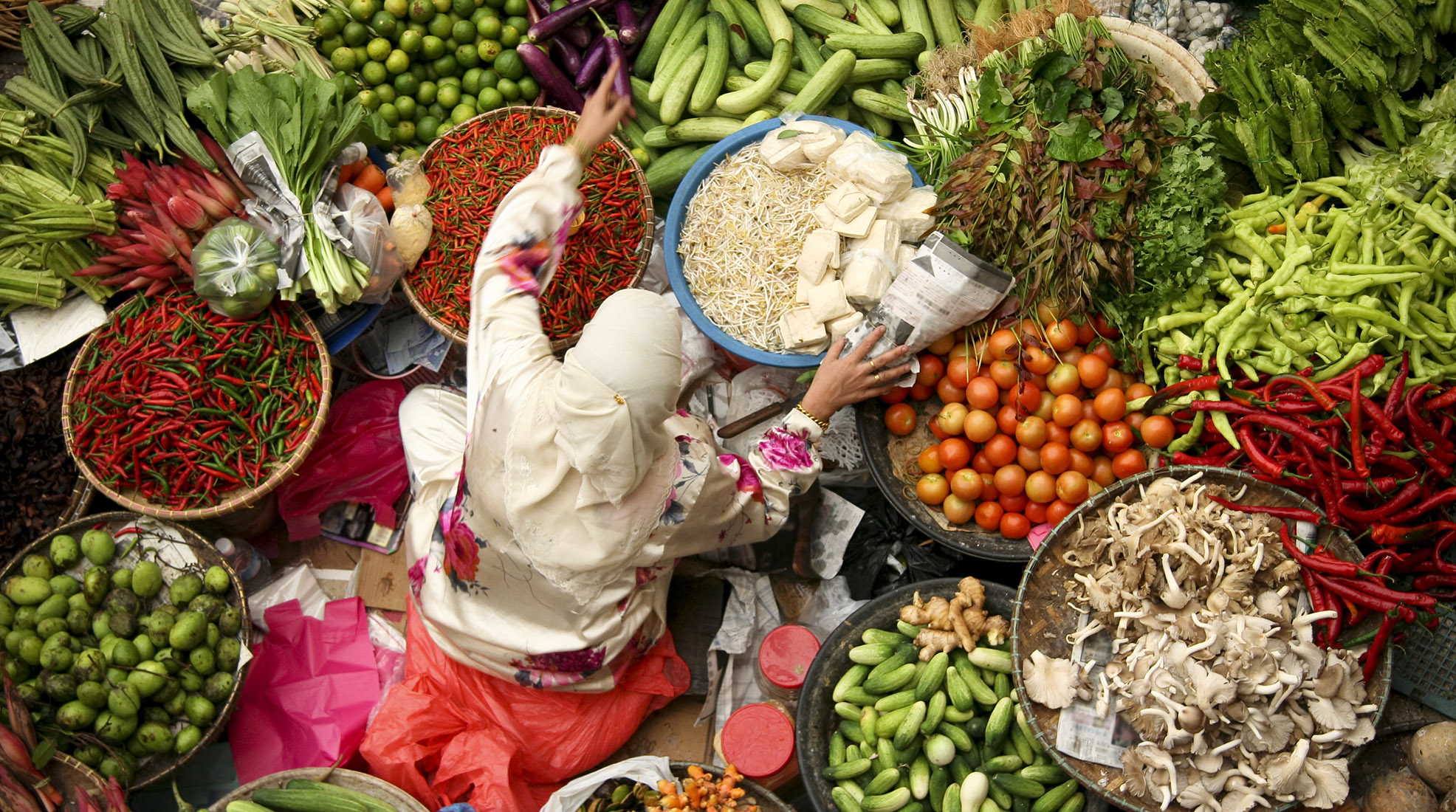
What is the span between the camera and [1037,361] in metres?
2.63

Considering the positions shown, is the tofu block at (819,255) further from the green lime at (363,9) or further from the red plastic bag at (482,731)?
the green lime at (363,9)

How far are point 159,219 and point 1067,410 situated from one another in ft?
9.23

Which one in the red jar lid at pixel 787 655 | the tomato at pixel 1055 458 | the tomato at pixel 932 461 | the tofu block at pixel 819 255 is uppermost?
the tofu block at pixel 819 255

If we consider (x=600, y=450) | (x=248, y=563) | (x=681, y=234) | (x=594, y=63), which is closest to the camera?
(x=600, y=450)

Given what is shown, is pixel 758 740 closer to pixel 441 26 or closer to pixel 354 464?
pixel 354 464

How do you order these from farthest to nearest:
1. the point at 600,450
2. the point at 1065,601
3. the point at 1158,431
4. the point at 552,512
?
the point at 1158,431 < the point at 1065,601 < the point at 552,512 < the point at 600,450

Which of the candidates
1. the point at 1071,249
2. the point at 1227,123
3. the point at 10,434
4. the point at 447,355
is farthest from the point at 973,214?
the point at 10,434

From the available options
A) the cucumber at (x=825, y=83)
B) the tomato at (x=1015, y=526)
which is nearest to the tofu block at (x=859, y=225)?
the cucumber at (x=825, y=83)

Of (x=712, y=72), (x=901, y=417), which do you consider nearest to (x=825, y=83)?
(x=712, y=72)

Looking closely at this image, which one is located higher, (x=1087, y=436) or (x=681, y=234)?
(x=681, y=234)

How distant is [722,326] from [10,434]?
7.47ft

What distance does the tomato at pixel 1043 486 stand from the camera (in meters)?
2.62

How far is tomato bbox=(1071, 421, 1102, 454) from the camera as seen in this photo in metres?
2.62

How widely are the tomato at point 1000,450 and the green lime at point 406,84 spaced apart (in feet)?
8.07
